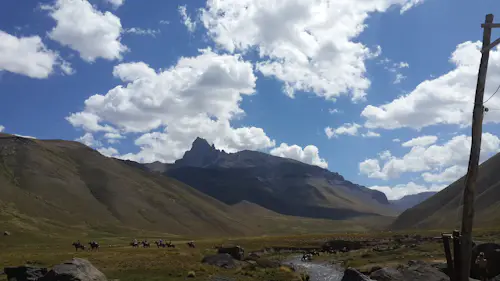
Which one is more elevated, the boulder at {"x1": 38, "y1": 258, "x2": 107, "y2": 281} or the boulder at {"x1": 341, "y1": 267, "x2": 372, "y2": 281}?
the boulder at {"x1": 341, "y1": 267, "x2": 372, "y2": 281}

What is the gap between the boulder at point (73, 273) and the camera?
114 feet

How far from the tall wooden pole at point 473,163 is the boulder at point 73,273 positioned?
29422 mm

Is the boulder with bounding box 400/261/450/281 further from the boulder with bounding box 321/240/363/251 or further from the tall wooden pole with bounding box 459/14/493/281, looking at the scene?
the boulder with bounding box 321/240/363/251

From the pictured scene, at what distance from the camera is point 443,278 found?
111ft

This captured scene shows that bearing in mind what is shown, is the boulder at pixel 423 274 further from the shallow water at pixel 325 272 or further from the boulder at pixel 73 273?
the boulder at pixel 73 273

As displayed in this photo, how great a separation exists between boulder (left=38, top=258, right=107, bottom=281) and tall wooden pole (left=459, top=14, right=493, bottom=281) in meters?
29.4

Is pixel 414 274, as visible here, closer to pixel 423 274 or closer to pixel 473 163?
pixel 423 274

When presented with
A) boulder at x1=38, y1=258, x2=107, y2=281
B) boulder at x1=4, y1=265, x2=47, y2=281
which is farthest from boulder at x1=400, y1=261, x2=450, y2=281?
boulder at x1=4, y1=265, x2=47, y2=281

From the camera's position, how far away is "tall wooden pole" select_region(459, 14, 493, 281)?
15.4m

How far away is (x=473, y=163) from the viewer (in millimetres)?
15727

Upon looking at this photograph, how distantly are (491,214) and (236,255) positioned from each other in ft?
526

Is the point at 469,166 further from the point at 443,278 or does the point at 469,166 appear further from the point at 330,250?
the point at 330,250

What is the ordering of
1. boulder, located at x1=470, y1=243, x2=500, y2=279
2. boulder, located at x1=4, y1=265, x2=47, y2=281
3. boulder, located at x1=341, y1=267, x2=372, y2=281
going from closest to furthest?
boulder, located at x1=341, y1=267, x2=372, y2=281 < boulder, located at x1=470, y1=243, x2=500, y2=279 < boulder, located at x1=4, y1=265, x2=47, y2=281

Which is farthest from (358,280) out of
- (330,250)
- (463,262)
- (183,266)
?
(330,250)
